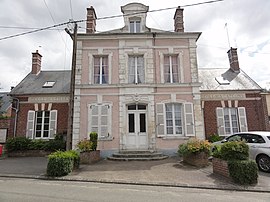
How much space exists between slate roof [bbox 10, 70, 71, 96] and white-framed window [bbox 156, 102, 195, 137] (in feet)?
22.5

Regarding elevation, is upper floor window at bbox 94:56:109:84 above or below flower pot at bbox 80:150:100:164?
above

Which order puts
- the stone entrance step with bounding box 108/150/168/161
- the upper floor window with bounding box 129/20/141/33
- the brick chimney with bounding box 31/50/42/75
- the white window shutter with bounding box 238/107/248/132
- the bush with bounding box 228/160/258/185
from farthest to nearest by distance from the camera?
the brick chimney with bounding box 31/50/42/75 → the white window shutter with bounding box 238/107/248/132 → the upper floor window with bounding box 129/20/141/33 → the stone entrance step with bounding box 108/150/168/161 → the bush with bounding box 228/160/258/185

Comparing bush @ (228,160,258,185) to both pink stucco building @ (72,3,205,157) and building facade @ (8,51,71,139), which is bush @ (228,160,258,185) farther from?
building facade @ (8,51,71,139)

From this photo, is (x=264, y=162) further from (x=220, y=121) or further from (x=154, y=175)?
(x=220, y=121)

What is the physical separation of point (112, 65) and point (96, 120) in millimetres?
3344

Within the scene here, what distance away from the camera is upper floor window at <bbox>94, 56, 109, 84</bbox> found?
12.5 meters

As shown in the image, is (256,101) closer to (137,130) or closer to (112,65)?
(137,130)

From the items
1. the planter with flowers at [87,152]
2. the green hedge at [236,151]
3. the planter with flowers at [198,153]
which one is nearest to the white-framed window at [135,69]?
the planter with flowers at [87,152]

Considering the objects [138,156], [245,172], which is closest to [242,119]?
[138,156]

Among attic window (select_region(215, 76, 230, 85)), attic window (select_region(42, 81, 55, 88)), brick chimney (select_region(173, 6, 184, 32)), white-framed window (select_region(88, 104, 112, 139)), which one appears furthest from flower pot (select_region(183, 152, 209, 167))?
attic window (select_region(42, 81, 55, 88))

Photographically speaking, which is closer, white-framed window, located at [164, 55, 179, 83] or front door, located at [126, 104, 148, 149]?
front door, located at [126, 104, 148, 149]

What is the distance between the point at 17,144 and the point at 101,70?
6823 mm

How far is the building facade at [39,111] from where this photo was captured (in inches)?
549

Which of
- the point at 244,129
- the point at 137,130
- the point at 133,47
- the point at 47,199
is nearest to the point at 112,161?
the point at 137,130
